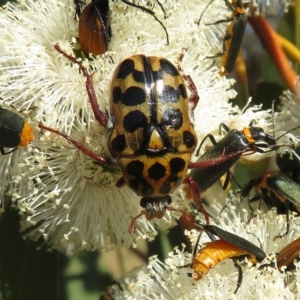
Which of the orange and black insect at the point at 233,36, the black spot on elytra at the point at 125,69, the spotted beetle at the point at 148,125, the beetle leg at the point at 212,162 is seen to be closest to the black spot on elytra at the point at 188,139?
the spotted beetle at the point at 148,125

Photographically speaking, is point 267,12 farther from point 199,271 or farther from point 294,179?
point 199,271

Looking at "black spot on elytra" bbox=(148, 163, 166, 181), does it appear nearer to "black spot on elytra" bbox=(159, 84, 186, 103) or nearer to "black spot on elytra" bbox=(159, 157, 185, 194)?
"black spot on elytra" bbox=(159, 157, 185, 194)

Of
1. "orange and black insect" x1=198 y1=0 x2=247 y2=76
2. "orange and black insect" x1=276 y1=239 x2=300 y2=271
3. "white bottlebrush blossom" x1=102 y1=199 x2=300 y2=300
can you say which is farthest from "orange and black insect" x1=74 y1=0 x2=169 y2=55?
"orange and black insect" x1=276 y1=239 x2=300 y2=271

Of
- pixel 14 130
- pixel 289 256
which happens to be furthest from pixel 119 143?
pixel 289 256

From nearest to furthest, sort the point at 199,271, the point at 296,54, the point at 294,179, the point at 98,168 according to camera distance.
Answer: the point at 199,271
the point at 98,168
the point at 294,179
the point at 296,54

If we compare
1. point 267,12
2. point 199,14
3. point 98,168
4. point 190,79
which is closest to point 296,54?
point 267,12

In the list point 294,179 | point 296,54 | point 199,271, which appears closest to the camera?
point 199,271

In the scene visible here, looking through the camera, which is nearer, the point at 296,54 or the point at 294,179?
the point at 294,179
